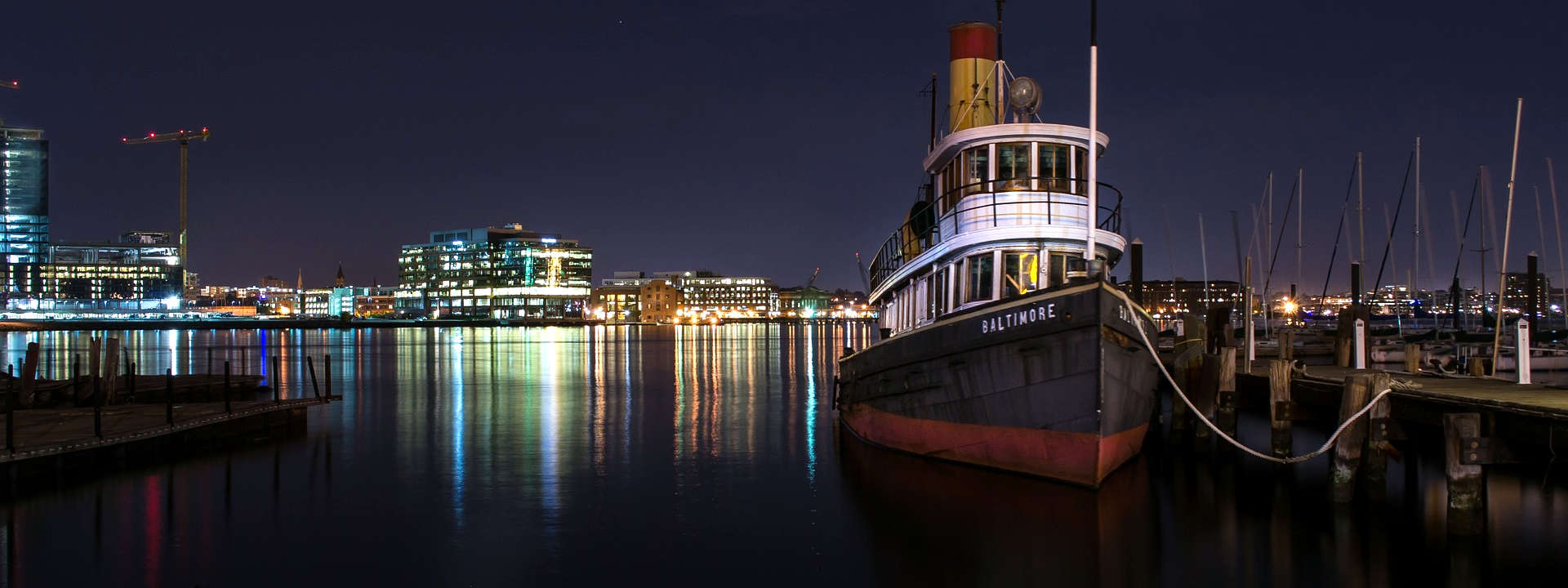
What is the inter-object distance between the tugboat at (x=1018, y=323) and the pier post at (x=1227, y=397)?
8.09ft

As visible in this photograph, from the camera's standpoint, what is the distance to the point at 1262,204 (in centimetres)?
5153

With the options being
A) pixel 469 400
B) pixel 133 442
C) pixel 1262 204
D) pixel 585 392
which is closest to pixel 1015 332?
pixel 133 442

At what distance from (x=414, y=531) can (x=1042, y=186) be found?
11.2 meters

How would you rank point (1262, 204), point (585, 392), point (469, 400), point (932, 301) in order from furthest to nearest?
point (1262, 204) < point (585, 392) < point (469, 400) < point (932, 301)

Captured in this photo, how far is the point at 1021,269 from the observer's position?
1642cm

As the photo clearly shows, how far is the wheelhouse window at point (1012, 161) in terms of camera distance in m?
16.9

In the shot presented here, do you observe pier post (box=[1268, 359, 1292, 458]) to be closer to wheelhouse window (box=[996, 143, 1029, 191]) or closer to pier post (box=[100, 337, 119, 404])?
wheelhouse window (box=[996, 143, 1029, 191])

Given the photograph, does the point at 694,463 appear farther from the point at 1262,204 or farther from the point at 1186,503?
the point at 1262,204

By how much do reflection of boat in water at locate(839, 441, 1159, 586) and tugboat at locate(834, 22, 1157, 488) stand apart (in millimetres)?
476

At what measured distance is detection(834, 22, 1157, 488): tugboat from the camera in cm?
1423

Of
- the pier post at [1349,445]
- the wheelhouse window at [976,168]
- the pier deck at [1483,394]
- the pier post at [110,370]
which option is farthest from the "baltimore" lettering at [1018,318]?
the pier post at [110,370]

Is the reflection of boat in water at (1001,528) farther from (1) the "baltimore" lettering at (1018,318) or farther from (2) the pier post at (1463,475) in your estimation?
(2) the pier post at (1463,475)

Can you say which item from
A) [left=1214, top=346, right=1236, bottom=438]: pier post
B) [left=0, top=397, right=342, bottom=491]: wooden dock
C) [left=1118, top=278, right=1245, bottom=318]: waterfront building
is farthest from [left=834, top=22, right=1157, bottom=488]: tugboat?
[left=1118, top=278, right=1245, bottom=318]: waterfront building

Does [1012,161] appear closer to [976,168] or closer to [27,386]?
[976,168]
